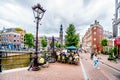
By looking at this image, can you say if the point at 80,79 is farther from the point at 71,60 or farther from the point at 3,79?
the point at 71,60

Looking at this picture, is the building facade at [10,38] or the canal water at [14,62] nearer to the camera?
the canal water at [14,62]

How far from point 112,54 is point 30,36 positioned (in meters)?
40.8

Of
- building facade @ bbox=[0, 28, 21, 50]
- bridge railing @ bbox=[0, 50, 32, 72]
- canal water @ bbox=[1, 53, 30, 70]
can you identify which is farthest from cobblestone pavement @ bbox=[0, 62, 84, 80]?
building facade @ bbox=[0, 28, 21, 50]

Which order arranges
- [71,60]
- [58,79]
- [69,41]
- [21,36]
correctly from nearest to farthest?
[58,79], [71,60], [69,41], [21,36]

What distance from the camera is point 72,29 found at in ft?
146

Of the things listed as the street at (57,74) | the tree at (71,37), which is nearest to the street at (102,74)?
the street at (57,74)

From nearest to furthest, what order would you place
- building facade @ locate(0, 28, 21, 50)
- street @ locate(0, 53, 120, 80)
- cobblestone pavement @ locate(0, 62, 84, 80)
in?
cobblestone pavement @ locate(0, 62, 84, 80) → street @ locate(0, 53, 120, 80) → building facade @ locate(0, 28, 21, 50)

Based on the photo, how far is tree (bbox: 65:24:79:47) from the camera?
1693 inches

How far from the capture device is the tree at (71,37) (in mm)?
43000

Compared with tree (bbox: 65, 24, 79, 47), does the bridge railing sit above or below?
below

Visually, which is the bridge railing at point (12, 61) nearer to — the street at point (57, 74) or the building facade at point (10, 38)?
the street at point (57, 74)

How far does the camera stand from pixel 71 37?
1694 inches

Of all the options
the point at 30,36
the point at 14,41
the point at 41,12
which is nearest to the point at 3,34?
the point at 14,41

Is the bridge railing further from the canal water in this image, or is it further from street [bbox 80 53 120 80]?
street [bbox 80 53 120 80]
